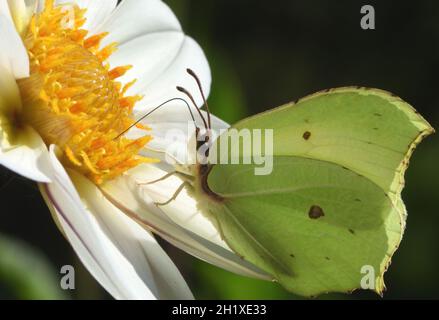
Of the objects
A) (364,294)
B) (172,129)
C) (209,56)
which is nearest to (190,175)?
(172,129)

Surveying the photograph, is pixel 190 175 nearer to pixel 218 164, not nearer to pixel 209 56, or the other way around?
pixel 218 164

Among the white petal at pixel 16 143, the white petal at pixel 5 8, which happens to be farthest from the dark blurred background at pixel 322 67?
the white petal at pixel 5 8

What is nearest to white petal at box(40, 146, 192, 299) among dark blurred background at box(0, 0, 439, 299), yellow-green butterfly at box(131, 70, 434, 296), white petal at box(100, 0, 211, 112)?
yellow-green butterfly at box(131, 70, 434, 296)

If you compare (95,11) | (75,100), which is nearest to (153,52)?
(95,11)

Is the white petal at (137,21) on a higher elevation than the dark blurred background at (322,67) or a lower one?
higher

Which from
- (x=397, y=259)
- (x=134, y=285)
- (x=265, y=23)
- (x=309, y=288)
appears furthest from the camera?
(x=265, y=23)

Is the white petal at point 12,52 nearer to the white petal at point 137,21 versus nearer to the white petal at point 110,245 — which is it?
the white petal at point 110,245

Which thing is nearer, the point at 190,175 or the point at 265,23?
the point at 190,175
